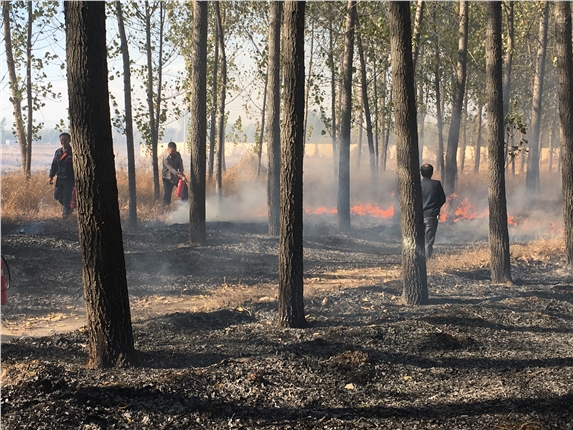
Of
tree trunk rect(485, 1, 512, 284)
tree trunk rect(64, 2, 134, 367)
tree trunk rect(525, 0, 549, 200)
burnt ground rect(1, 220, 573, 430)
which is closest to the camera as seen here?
burnt ground rect(1, 220, 573, 430)

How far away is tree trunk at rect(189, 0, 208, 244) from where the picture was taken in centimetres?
1410

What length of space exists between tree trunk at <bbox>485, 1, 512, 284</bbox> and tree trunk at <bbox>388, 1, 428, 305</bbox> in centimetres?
237

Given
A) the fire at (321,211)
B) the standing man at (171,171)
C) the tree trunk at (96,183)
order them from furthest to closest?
1. the fire at (321,211)
2. the standing man at (171,171)
3. the tree trunk at (96,183)

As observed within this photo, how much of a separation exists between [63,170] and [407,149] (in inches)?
393

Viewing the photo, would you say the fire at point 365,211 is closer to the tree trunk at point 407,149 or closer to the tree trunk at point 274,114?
the tree trunk at point 274,114

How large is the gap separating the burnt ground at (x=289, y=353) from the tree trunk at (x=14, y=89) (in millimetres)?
8696

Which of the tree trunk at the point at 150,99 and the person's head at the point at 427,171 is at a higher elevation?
the tree trunk at the point at 150,99

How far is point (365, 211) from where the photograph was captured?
84.9ft

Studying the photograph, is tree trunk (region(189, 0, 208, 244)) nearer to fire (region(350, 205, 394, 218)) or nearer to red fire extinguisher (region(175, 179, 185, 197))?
red fire extinguisher (region(175, 179, 185, 197))

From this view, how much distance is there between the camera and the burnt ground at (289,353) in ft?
16.3

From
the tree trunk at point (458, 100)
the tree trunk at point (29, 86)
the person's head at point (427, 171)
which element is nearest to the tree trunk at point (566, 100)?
the person's head at point (427, 171)

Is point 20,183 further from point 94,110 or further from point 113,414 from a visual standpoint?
point 113,414

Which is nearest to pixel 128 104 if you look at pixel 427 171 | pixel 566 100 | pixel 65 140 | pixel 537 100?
pixel 65 140

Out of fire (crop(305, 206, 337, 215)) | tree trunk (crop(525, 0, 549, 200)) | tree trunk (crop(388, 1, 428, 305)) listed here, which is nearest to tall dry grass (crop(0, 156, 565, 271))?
fire (crop(305, 206, 337, 215))
